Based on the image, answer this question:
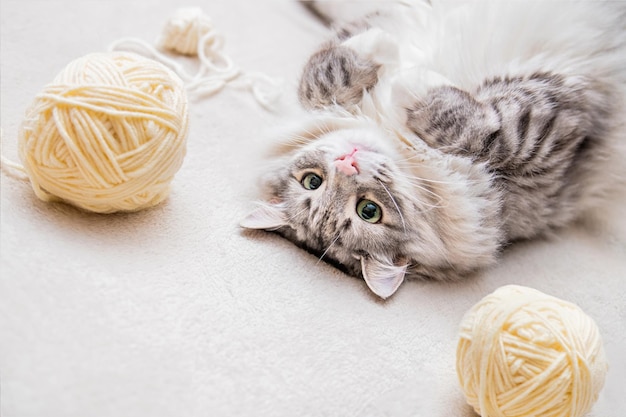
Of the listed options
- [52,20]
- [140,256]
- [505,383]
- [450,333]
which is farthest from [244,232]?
[52,20]

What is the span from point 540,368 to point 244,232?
730 millimetres

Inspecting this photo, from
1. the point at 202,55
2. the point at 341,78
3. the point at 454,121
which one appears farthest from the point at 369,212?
the point at 202,55

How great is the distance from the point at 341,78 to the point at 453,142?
36 cm

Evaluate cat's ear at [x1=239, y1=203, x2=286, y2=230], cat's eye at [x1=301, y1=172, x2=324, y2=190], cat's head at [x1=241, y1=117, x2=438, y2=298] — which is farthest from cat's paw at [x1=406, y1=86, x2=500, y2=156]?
cat's ear at [x1=239, y1=203, x2=286, y2=230]

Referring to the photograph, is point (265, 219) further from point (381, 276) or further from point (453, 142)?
point (453, 142)

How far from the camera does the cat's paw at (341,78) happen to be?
1.54 m

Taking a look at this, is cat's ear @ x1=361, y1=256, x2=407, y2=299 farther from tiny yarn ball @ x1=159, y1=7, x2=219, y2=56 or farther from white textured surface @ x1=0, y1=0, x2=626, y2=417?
tiny yarn ball @ x1=159, y1=7, x2=219, y2=56

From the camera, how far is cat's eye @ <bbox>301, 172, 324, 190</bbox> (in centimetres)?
145

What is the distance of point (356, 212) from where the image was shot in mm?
1387

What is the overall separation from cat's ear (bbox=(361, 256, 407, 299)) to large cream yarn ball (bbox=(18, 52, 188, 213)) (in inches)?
19.3

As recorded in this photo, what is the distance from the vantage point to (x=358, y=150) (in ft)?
4.57

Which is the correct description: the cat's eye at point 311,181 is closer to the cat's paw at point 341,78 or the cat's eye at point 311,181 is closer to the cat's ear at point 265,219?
the cat's ear at point 265,219

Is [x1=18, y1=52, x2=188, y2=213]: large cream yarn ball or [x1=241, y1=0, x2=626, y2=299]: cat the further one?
[x1=241, y1=0, x2=626, y2=299]: cat

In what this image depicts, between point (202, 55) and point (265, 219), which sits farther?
point (202, 55)
